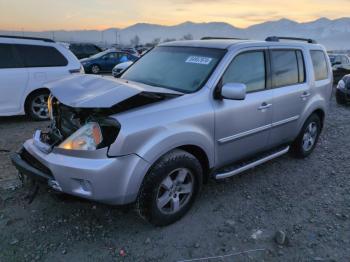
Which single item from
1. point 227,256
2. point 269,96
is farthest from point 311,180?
point 227,256

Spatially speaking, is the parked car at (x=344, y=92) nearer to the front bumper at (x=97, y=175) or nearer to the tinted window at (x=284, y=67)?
the tinted window at (x=284, y=67)

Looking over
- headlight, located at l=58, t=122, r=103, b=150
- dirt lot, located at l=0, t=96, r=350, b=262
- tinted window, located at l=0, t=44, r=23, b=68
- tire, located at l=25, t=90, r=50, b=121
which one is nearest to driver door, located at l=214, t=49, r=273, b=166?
dirt lot, located at l=0, t=96, r=350, b=262

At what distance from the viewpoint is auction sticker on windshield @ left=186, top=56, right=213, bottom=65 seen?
382 centimetres

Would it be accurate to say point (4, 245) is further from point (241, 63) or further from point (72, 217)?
point (241, 63)

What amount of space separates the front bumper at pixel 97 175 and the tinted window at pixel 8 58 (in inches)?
183

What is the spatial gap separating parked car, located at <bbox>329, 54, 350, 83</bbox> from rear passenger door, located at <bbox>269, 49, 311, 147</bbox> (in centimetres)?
1079

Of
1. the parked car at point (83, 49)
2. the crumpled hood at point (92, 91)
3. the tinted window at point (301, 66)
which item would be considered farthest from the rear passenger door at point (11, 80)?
the parked car at point (83, 49)

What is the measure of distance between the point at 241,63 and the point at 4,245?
2944 millimetres

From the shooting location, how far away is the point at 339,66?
14930 mm

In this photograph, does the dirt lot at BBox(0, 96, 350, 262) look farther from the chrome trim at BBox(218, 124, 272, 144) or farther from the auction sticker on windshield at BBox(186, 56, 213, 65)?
the auction sticker on windshield at BBox(186, 56, 213, 65)

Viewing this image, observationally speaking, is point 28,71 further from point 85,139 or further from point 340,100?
point 340,100

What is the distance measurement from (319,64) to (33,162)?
428 centimetres

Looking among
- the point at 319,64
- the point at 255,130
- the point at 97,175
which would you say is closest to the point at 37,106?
the point at 255,130

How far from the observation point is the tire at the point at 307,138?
520 centimetres
